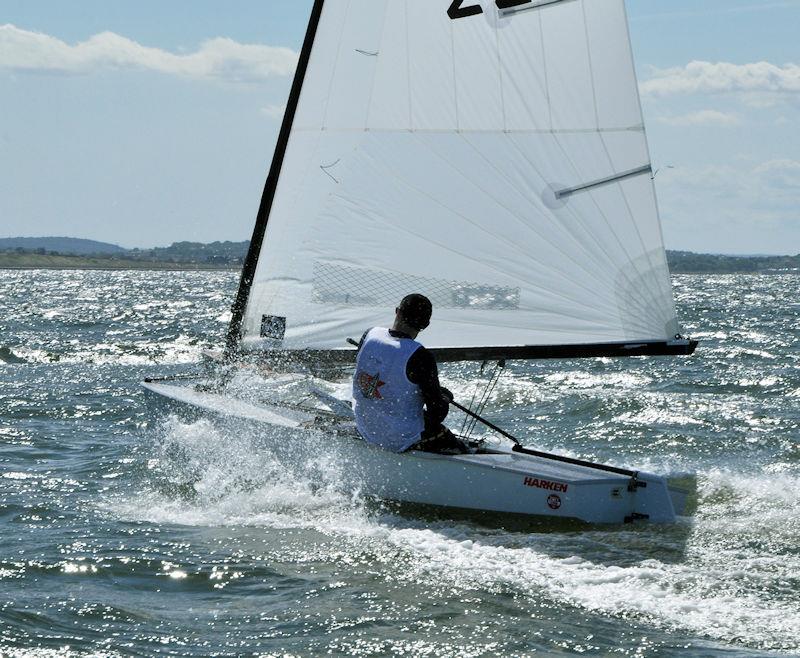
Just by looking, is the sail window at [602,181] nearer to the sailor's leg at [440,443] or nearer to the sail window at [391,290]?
the sail window at [391,290]

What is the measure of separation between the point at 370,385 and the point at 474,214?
4.34 ft

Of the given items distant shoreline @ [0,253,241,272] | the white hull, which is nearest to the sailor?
the white hull

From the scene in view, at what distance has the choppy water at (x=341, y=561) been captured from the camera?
4723 millimetres

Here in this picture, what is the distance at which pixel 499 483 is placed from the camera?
6531 millimetres

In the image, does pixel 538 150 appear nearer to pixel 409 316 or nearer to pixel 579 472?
pixel 409 316

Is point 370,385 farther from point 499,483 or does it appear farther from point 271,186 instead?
point 271,186

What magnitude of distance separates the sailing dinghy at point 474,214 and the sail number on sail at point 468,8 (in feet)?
0.04

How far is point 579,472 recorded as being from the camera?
6.66 metres

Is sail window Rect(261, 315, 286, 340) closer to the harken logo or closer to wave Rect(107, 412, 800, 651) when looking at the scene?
wave Rect(107, 412, 800, 651)

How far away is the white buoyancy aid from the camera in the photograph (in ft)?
21.7

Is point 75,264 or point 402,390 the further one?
point 75,264

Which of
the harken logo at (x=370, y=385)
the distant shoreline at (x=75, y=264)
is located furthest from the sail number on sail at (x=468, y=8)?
the distant shoreline at (x=75, y=264)

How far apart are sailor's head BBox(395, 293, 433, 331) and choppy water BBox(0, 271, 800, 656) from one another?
1140 mm

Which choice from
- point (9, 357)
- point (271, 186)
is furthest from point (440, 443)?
point (9, 357)
